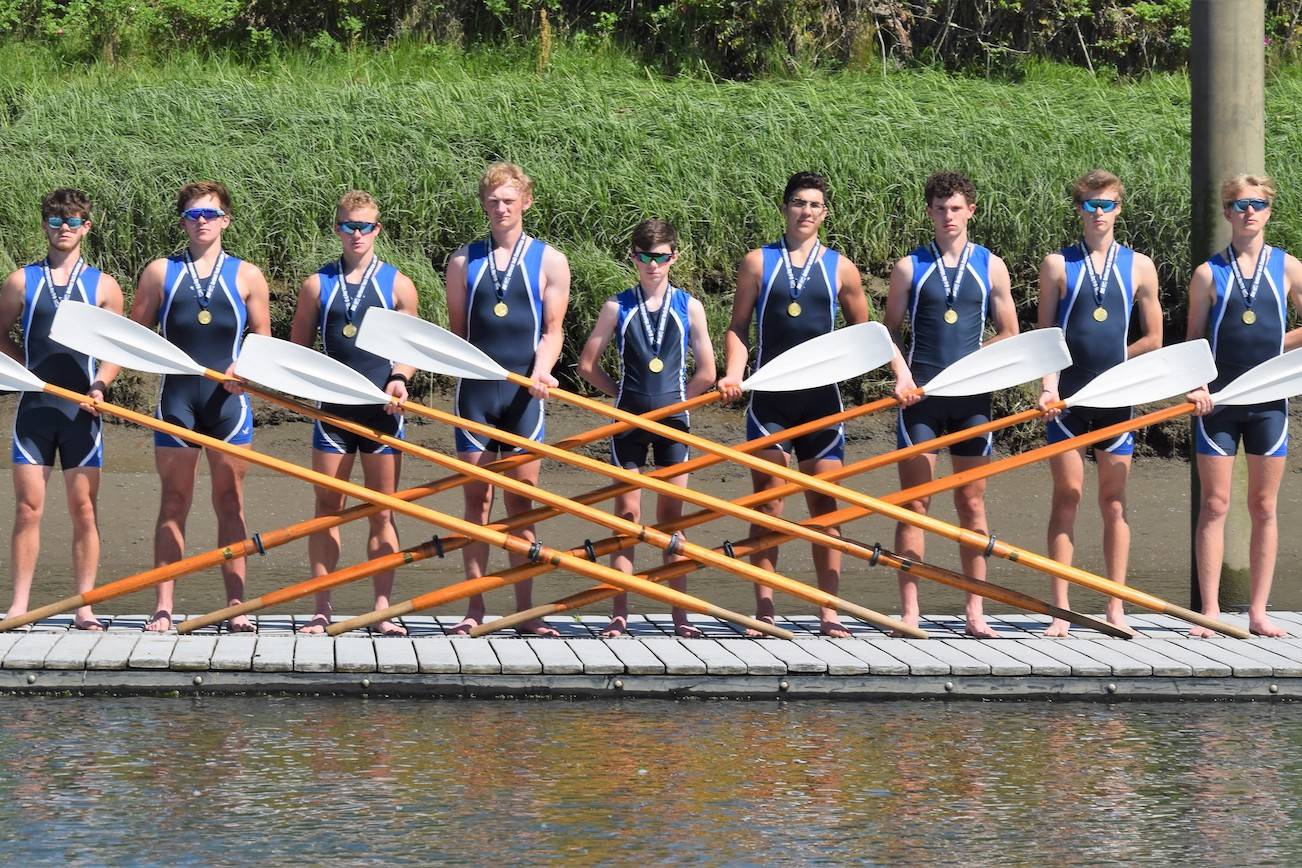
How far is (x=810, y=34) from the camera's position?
56.1 ft

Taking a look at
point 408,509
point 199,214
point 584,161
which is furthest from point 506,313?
point 584,161

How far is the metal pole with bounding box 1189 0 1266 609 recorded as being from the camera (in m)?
7.95

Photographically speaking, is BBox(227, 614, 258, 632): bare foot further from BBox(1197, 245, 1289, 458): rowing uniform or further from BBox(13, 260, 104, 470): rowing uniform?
BBox(1197, 245, 1289, 458): rowing uniform

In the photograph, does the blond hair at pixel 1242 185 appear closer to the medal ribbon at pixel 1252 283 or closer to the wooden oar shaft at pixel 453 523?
the medal ribbon at pixel 1252 283

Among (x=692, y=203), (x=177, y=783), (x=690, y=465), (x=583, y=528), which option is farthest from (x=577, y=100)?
(x=177, y=783)

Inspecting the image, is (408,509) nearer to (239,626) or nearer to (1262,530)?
(239,626)

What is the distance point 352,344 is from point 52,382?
42.6 inches

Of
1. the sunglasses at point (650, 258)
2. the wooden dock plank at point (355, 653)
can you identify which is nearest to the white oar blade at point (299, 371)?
the wooden dock plank at point (355, 653)

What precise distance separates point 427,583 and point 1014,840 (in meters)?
5.04

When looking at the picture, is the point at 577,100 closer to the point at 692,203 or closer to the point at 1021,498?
the point at 692,203

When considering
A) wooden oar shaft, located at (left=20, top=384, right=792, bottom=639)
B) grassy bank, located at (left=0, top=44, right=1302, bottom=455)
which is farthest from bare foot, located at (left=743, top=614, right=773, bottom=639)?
grassy bank, located at (left=0, top=44, right=1302, bottom=455)

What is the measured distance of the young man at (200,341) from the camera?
728 centimetres

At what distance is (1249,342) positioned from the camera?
7297 millimetres

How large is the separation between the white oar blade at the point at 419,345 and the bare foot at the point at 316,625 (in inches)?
39.9
